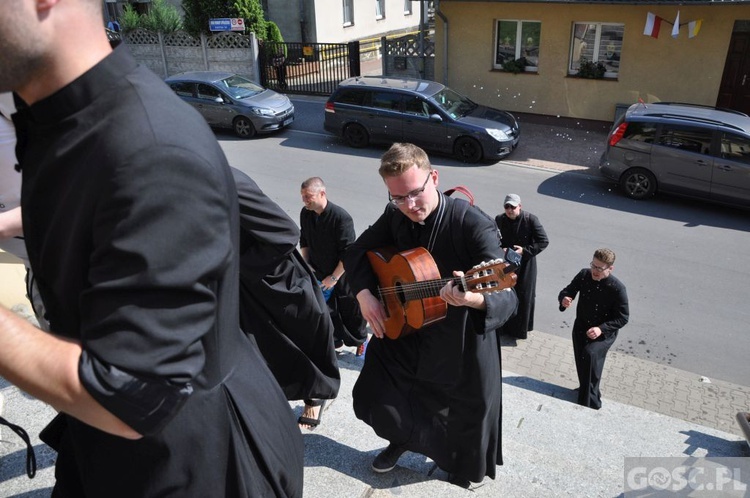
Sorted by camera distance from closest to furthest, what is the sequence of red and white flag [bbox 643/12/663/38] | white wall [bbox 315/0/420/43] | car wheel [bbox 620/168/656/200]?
1. car wheel [bbox 620/168/656/200]
2. red and white flag [bbox 643/12/663/38]
3. white wall [bbox 315/0/420/43]

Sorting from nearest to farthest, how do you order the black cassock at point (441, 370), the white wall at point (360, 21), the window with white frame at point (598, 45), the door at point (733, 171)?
the black cassock at point (441, 370) < the door at point (733, 171) < the window with white frame at point (598, 45) < the white wall at point (360, 21)

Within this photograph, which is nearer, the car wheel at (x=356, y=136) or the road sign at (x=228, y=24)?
the car wheel at (x=356, y=136)

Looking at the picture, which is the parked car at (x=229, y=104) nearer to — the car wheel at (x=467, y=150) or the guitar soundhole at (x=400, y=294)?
the car wheel at (x=467, y=150)

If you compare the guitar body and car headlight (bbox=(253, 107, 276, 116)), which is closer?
the guitar body

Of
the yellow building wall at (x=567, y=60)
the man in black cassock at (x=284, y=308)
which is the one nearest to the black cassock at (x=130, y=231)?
the man in black cassock at (x=284, y=308)

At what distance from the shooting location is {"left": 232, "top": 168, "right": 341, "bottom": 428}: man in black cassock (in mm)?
2979

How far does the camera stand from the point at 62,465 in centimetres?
166

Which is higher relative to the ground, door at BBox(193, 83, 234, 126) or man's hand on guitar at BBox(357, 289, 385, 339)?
man's hand on guitar at BBox(357, 289, 385, 339)

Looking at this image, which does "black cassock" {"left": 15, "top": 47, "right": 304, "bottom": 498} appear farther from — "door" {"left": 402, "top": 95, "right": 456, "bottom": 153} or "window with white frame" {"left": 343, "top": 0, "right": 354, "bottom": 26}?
"window with white frame" {"left": 343, "top": 0, "right": 354, "bottom": 26}

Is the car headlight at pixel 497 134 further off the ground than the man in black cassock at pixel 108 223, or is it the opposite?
the man in black cassock at pixel 108 223

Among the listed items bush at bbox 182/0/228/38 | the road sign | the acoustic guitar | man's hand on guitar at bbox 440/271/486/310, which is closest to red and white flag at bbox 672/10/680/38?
the road sign

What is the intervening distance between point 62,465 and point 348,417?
257 centimetres

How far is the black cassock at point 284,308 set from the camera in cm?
299

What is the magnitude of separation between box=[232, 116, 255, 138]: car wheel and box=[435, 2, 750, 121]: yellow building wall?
572 cm
